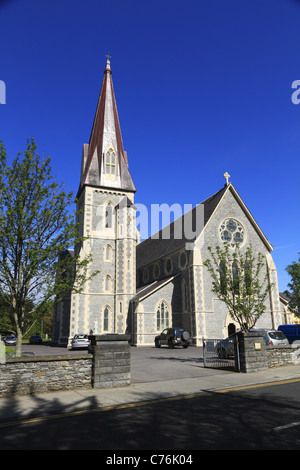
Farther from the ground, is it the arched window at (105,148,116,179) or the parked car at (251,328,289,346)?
the arched window at (105,148,116,179)

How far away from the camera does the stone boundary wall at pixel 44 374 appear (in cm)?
840

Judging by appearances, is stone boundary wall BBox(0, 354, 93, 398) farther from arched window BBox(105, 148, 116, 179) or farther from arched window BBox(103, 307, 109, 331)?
arched window BBox(105, 148, 116, 179)

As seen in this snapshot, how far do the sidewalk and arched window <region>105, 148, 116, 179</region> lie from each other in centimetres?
2798

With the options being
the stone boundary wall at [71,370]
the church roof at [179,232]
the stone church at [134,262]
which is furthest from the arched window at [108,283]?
the stone boundary wall at [71,370]

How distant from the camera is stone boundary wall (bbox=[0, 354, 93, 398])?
840 centimetres

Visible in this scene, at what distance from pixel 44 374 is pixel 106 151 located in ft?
101

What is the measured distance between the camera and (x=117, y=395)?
8586 millimetres

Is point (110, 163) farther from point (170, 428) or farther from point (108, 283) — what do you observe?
point (170, 428)

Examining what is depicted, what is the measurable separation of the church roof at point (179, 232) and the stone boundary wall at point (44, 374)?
70.7 feet

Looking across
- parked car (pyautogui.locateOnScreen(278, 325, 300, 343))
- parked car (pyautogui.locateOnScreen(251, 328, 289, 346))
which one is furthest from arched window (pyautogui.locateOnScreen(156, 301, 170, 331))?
parked car (pyautogui.locateOnScreen(251, 328, 289, 346))

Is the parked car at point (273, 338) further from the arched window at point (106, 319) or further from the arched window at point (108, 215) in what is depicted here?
the arched window at point (108, 215)

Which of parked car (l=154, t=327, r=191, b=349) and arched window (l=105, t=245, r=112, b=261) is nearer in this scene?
parked car (l=154, t=327, r=191, b=349)
